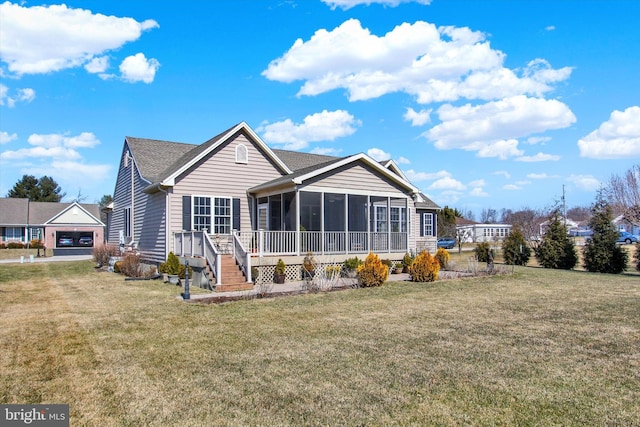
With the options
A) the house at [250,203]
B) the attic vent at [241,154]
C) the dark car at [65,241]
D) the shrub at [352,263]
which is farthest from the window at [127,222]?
the dark car at [65,241]

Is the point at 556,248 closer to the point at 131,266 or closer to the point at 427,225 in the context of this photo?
the point at 427,225

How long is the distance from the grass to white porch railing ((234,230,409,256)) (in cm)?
464

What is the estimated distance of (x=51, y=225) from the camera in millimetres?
44156

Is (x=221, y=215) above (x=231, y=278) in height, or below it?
above

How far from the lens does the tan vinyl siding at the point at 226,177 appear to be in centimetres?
1672

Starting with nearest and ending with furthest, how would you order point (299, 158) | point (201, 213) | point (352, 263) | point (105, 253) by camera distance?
point (352, 263), point (201, 213), point (105, 253), point (299, 158)

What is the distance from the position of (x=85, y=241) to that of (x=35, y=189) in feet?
74.5

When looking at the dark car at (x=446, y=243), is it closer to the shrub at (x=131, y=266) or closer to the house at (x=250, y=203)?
the house at (x=250, y=203)

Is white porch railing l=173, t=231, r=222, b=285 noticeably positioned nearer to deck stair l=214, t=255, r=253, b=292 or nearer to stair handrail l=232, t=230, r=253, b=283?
deck stair l=214, t=255, r=253, b=292

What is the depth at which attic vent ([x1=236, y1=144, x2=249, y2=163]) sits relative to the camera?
715 inches

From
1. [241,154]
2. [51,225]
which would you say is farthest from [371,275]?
[51,225]

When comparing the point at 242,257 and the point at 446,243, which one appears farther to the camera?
the point at 446,243

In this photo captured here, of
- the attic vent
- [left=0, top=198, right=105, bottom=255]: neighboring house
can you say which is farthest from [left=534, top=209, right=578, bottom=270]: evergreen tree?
[left=0, top=198, right=105, bottom=255]: neighboring house

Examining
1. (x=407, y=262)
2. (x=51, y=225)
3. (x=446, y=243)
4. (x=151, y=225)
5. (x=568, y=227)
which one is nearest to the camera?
(x=407, y=262)
